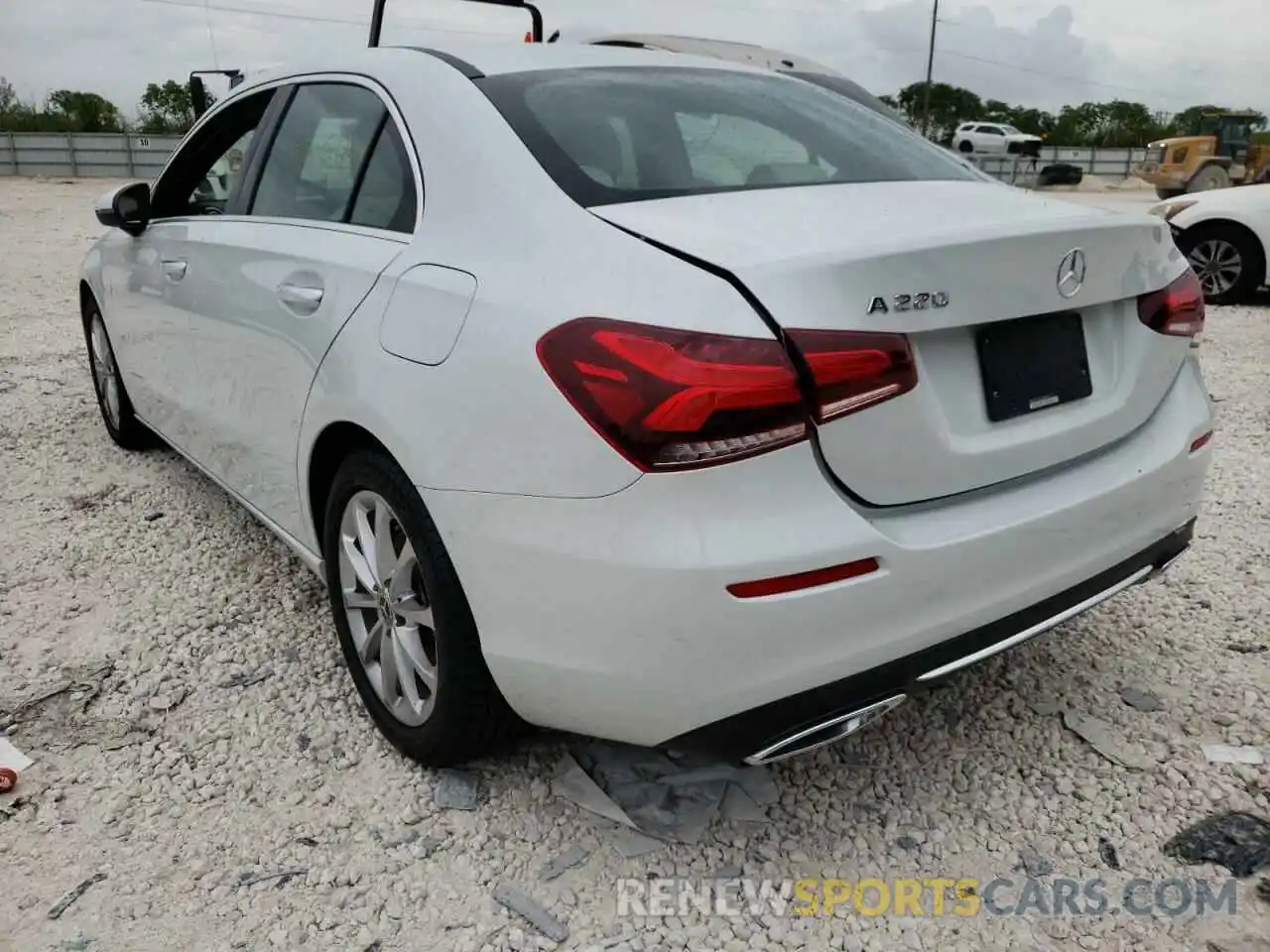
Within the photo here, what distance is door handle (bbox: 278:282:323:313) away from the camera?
239 cm

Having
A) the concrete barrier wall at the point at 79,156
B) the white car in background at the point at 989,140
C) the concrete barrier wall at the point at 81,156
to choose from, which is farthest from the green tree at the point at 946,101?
the concrete barrier wall at the point at 79,156

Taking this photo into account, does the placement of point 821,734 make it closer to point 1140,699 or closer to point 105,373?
point 1140,699

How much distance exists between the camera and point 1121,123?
5175cm

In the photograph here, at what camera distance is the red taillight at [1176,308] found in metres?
2.17

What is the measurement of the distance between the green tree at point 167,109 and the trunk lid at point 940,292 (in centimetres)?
3448

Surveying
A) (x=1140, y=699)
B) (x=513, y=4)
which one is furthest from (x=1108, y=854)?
(x=513, y=4)

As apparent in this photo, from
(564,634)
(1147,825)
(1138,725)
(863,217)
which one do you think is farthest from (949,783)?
(863,217)

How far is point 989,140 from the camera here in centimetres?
4150

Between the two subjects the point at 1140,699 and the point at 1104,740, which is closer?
the point at 1104,740

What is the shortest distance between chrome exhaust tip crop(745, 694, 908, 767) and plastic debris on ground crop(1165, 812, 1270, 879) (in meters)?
0.76

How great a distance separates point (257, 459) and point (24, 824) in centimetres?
105

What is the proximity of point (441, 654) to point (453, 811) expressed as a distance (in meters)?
0.40

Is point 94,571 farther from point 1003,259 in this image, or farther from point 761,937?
point 1003,259

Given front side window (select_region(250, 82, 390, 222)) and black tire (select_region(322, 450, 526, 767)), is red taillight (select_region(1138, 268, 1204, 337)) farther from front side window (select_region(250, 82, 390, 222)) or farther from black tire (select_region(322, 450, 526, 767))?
front side window (select_region(250, 82, 390, 222))
